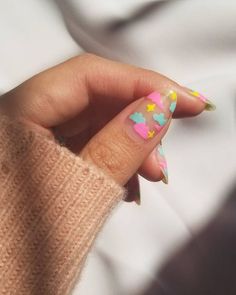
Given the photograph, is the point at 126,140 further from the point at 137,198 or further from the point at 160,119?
the point at 137,198

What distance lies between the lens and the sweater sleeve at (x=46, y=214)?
405 mm

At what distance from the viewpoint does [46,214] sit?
41 cm

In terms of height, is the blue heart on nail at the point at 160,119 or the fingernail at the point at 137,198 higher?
the blue heart on nail at the point at 160,119

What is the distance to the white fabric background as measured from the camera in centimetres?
56

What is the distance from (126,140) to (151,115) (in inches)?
1.2

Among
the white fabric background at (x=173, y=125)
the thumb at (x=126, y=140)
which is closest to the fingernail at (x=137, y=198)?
the white fabric background at (x=173, y=125)

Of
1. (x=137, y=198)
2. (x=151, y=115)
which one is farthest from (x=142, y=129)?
(x=137, y=198)

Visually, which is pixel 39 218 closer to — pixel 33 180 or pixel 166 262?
pixel 33 180

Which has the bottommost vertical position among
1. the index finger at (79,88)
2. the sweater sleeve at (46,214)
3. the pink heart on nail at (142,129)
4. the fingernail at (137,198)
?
the fingernail at (137,198)

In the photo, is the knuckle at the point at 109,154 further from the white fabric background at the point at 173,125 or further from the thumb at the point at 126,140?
the white fabric background at the point at 173,125

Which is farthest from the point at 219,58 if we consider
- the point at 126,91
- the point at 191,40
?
the point at 126,91

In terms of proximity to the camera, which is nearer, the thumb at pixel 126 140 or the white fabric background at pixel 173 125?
the thumb at pixel 126 140

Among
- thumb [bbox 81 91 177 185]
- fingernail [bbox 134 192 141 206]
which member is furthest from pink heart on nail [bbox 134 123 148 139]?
fingernail [bbox 134 192 141 206]

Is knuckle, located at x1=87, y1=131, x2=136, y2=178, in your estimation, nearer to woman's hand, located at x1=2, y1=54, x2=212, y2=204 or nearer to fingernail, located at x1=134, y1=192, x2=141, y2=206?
woman's hand, located at x1=2, y1=54, x2=212, y2=204
